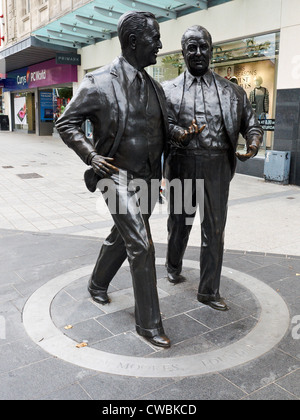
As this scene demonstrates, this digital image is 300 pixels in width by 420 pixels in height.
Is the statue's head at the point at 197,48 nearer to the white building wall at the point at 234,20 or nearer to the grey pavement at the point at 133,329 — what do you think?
the grey pavement at the point at 133,329

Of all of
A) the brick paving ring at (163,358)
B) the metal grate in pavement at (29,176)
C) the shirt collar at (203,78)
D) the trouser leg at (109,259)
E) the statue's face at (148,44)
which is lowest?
the brick paving ring at (163,358)

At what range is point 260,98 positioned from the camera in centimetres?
1145

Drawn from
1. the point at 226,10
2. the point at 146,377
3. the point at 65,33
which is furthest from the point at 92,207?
the point at 65,33

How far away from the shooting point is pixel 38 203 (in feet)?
26.3

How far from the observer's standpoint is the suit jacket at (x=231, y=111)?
11.0 ft

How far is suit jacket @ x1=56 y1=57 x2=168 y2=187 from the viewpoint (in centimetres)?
297

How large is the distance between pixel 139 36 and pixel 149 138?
0.70m

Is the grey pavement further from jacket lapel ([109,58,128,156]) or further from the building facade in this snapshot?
the building facade

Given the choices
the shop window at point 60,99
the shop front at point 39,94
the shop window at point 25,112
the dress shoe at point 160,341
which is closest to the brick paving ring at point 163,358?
the dress shoe at point 160,341

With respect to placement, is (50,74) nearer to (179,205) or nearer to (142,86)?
(179,205)

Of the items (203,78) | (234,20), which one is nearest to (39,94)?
(234,20)

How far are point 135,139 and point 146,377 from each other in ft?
5.25

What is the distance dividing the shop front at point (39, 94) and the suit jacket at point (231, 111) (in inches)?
699

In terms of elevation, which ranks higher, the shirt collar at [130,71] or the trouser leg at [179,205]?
the shirt collar at [130,71]
